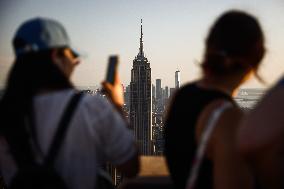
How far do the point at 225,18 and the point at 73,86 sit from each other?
0.71 m

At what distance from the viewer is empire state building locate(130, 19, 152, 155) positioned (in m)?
102

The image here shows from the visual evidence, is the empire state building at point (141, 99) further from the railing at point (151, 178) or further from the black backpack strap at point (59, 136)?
the black backpack strap at point (59, 136)

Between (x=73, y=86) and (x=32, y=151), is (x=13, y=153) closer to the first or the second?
(x=32, y=151)

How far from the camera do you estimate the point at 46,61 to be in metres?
1.63

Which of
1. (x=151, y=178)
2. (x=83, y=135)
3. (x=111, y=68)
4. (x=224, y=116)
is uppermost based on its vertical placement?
(x=111, y=68)

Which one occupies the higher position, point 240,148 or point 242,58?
point 242,58

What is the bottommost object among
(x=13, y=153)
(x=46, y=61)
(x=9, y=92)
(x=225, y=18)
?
(x=13, y=153)

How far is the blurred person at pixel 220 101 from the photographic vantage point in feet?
4.26

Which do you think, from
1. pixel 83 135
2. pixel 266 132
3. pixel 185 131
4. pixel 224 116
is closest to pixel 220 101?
pixel 224 116

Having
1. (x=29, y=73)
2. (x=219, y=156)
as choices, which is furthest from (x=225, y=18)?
(x=29, y=73)

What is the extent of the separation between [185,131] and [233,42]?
406 mm

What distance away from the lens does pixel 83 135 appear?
1.57 m

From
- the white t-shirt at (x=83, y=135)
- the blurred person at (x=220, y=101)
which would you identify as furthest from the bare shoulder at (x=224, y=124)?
the white t-shirt at (x=83, y=135)

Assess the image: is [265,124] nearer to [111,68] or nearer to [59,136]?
[59,136]
